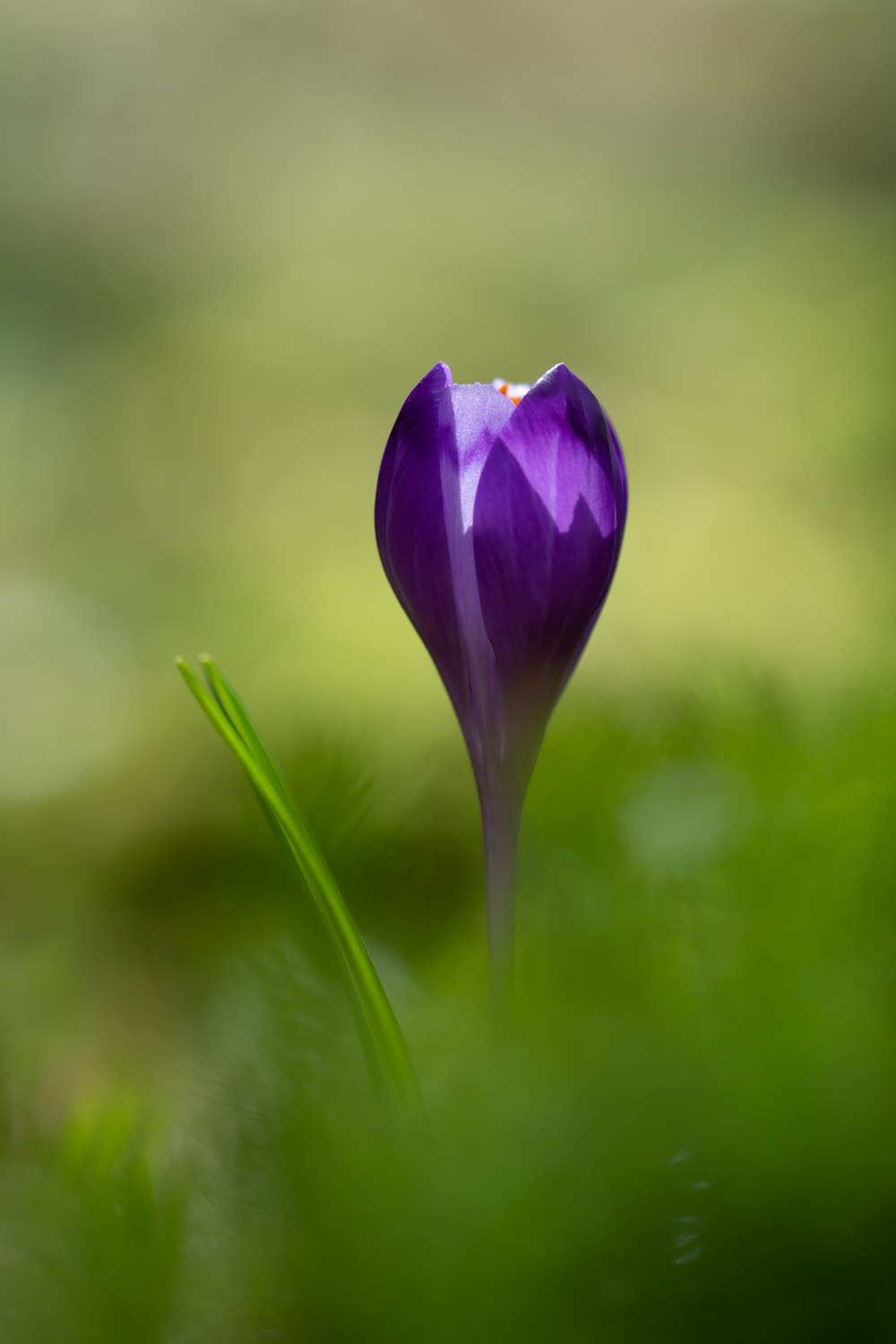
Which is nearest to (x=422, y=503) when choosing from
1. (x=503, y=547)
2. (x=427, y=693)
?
(x=503, y=547)

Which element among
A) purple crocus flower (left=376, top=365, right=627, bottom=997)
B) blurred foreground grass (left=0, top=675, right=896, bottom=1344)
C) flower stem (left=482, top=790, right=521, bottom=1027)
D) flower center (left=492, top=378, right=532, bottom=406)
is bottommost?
blurred foreground grass (left=0, top=675, right=896, bottom=1344)

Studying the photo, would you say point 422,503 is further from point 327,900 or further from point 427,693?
point 427,693

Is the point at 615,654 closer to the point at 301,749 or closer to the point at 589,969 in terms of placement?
the point at 301,749

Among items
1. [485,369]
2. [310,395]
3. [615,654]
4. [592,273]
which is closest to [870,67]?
[592,273]

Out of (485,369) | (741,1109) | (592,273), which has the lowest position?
(741,1109)

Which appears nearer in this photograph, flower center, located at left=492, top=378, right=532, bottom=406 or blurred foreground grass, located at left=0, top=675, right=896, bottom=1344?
blurred foreground grass, located at left=0, top=675, right=896, bottom=1344
